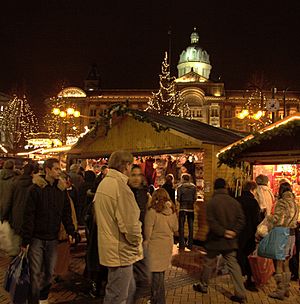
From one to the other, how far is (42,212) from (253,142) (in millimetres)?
4684

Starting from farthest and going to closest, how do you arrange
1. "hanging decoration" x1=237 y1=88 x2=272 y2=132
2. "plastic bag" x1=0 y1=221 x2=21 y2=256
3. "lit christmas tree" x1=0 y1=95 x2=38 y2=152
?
"lit christmas tree" x1=0 y1=95 x2=38 y2=152
"hanging decoration" x1=237 y1=88 x2=272 y2=132
"plastic bag" x1=0 y1=221 x2=21 y2=256

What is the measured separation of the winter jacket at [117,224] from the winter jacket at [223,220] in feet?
7.25

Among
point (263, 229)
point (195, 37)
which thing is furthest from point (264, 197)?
point (195, 37)

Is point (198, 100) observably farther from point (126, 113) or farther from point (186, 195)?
point (186, 195)

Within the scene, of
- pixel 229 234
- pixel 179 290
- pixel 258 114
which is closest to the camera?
pixel 229 234

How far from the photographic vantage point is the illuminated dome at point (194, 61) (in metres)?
85.1

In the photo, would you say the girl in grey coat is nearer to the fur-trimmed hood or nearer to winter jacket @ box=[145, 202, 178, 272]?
winter jacket @ box=[145, 202, 178, 272]

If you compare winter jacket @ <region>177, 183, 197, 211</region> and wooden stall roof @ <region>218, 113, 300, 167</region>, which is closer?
wooden stall roof @ <region>218, 113, 300, 167</region>

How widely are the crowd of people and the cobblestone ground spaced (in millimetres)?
Answer: 178

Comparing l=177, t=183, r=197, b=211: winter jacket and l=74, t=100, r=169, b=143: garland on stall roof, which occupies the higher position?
l=74, t=100, r=169, b=143: garland on stall roof

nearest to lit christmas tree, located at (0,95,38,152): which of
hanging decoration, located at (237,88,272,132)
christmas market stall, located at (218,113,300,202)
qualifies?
hanging decoration, located at (237,88,272,132)

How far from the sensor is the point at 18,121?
4591cm

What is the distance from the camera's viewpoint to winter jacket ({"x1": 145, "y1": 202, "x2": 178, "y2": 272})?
5.20m

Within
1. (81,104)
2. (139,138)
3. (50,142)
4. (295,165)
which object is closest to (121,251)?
(295,165)
